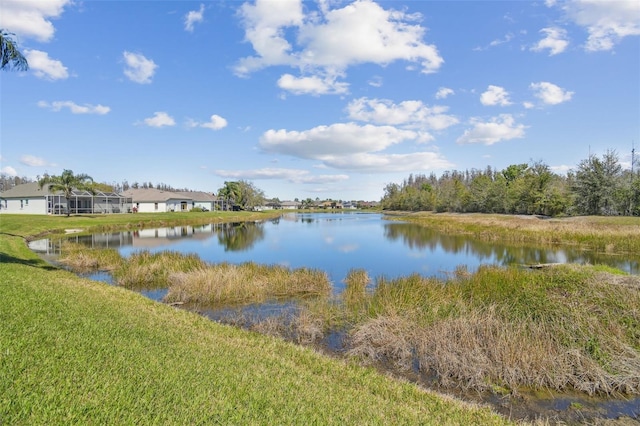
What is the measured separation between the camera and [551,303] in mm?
8992

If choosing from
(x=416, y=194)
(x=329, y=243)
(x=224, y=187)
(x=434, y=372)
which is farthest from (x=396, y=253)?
(x=416, y=194)

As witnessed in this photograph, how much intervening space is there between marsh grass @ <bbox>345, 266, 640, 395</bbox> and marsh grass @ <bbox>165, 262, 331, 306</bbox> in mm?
3411

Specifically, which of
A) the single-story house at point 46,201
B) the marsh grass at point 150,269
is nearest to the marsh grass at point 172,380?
the marsh grass at point 150,269

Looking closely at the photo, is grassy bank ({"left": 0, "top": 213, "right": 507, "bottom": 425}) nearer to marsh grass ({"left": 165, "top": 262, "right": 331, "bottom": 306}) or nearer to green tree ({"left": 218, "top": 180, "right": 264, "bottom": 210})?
marsh grass ({"left": 165, "top": 262, "right": 331, "bottom": 306})

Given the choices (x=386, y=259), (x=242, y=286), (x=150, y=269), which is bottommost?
(x=386, y=259)

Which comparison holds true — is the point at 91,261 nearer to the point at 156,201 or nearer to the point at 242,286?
the point at 242,286

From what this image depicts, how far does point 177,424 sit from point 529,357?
632 cm

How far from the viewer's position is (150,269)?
15188 mm

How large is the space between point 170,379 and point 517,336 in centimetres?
667

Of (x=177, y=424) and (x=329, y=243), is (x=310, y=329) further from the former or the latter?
(x=329, y=243)

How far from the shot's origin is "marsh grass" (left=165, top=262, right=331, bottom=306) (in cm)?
1180

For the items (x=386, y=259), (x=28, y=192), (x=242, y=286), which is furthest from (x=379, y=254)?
(x=28, y=192)

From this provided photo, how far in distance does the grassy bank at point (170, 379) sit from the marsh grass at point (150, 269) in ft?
21.6

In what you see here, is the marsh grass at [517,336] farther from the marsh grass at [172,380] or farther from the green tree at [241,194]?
the green tree at [241,194]
